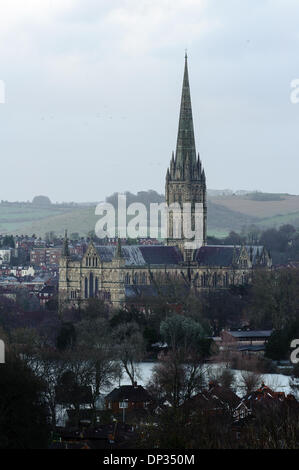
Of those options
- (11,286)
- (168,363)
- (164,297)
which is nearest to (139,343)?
(168,363)

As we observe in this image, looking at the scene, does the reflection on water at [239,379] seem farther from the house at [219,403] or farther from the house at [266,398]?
the house at [219,403]

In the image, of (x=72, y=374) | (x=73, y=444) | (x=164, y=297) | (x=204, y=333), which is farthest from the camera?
(x=164, y=297)

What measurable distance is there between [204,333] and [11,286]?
5054 cm

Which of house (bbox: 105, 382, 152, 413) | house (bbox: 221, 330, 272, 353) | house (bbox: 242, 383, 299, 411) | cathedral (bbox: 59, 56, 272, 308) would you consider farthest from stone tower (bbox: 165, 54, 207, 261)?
house (bbox: 242, 383, 299, 411)

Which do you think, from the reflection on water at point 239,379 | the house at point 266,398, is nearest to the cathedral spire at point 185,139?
the reflection on water at point 239,379

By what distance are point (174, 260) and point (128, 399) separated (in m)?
47.7

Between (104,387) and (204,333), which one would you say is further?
(204,333)

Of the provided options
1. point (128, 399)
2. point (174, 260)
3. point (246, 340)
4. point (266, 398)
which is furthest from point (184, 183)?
point (266, 398)

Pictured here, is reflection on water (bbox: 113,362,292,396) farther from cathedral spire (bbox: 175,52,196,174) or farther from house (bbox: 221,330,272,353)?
cathedral spire (bbox: 175,52,196,174)

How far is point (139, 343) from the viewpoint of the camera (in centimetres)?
7050

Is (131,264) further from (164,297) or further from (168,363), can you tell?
(168,363)

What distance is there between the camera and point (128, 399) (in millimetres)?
55031

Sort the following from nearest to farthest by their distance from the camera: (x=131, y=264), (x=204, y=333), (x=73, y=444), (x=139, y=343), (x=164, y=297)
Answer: (x=73, y=444) → (x=139, y=343) → (x=204, y=333) → (x=164, y=297) → (x=131, y=264)
